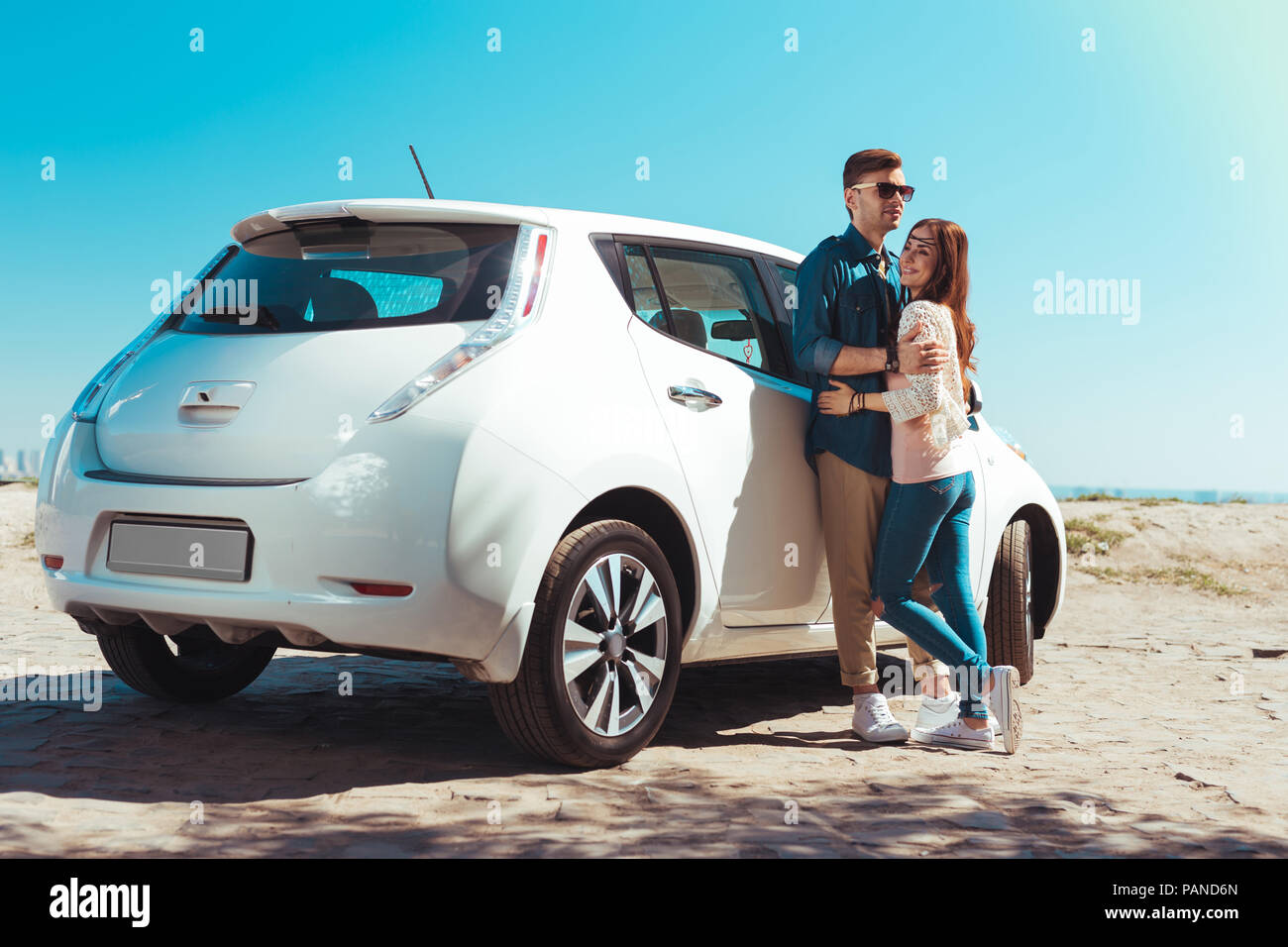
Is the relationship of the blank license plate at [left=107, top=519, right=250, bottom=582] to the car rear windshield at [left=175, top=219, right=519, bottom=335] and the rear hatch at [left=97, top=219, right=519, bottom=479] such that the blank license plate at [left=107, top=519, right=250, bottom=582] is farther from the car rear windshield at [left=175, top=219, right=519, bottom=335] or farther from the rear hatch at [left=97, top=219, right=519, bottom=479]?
the car rear windshield at [left=175, top=219, right=519, bottom=335]

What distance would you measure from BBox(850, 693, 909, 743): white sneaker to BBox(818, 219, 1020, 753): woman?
112mm

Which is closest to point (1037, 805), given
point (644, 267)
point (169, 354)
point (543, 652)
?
point (543, 652)

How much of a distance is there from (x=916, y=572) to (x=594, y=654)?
1.47 m

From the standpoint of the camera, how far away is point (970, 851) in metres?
3.33

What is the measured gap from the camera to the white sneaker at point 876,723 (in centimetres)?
487

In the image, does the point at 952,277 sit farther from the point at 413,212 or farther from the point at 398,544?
the point at 398,544

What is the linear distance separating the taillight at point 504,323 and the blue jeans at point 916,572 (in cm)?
168

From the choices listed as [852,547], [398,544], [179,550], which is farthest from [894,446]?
[179,550]

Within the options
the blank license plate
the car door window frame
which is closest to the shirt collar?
the car door window frame

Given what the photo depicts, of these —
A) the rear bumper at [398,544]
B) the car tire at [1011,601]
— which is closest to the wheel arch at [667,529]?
the rear bumper at [398,544]

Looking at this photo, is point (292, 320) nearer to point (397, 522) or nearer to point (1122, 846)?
point (397, 522)

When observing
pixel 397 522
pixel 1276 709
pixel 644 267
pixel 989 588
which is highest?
pixel 644 267

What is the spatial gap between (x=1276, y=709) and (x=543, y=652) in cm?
414
